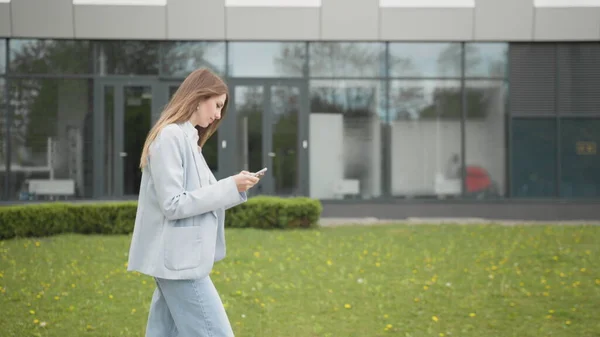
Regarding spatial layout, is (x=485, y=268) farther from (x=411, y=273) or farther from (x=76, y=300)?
(x=76, y=300)

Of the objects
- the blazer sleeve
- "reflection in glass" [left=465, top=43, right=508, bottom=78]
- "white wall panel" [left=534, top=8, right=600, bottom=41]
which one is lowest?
the blazer sleeve

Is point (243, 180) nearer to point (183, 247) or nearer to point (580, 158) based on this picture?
point (183, 247)

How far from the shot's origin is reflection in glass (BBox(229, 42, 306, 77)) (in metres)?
18.4

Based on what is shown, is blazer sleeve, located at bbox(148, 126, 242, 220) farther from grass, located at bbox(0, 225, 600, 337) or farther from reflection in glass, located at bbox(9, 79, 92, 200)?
reflection in glass, located at bbox(9, 79, 92, 200)

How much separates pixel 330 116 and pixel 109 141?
525cm

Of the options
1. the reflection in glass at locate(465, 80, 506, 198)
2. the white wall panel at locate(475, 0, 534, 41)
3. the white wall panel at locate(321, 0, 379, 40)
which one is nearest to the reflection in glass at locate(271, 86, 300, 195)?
the white wall panel at locate(321, 0, 379, 40)

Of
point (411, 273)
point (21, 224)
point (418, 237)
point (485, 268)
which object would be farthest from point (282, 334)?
point (21, 224)

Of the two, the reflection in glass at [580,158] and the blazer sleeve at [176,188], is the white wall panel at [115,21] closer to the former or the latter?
the reflection in glass at [580,158]

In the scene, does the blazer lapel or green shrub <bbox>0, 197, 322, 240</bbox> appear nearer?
the blazer lapel

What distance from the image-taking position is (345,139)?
61.2 ft

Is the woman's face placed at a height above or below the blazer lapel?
above

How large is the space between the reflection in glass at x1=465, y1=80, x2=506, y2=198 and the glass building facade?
24 millimetres

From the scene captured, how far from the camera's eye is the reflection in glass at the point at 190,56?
18281 millimetres

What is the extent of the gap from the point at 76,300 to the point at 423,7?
12420mm
